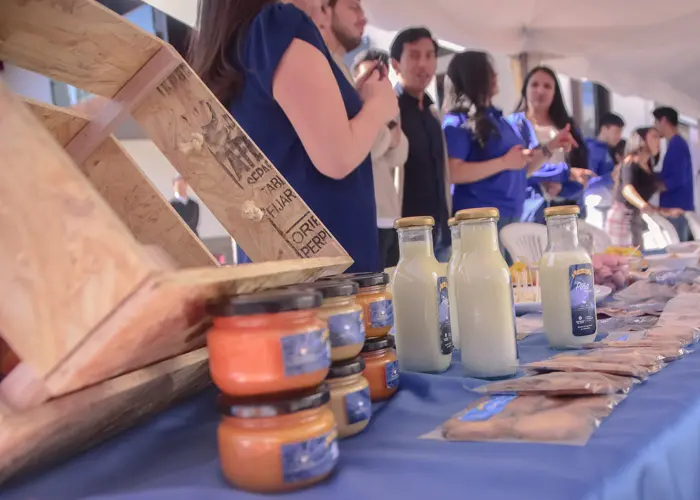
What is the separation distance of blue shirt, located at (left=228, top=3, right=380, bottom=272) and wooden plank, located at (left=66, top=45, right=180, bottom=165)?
10.6 inches

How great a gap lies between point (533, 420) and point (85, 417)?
38 centimetres

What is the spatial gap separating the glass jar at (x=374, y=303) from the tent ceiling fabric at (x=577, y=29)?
217 cm

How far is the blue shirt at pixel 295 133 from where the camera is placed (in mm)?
948

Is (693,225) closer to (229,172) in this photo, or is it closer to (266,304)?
(229,172)

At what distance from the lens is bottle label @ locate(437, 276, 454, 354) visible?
2.47ft

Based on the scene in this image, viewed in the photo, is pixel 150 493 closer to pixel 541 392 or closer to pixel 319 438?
pixel 319 438

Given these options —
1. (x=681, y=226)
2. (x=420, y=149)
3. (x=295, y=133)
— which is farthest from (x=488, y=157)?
(x=681, y=226)

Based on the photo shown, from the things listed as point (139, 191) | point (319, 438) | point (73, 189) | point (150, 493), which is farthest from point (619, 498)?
point (139, 191)

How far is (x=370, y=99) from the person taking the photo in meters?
1.08

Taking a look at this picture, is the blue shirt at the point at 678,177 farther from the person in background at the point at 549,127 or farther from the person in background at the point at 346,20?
the person in background at the point at 346,20

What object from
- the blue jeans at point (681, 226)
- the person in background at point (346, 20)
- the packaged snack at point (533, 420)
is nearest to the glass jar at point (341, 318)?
the packaged snack at point (533, 420)

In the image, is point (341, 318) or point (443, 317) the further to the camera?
point (443, 317)

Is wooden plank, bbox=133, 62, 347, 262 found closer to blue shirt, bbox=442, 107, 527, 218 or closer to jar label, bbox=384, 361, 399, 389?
jar label, bbox=384, 361, 399, 389

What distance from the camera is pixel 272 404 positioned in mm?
441
